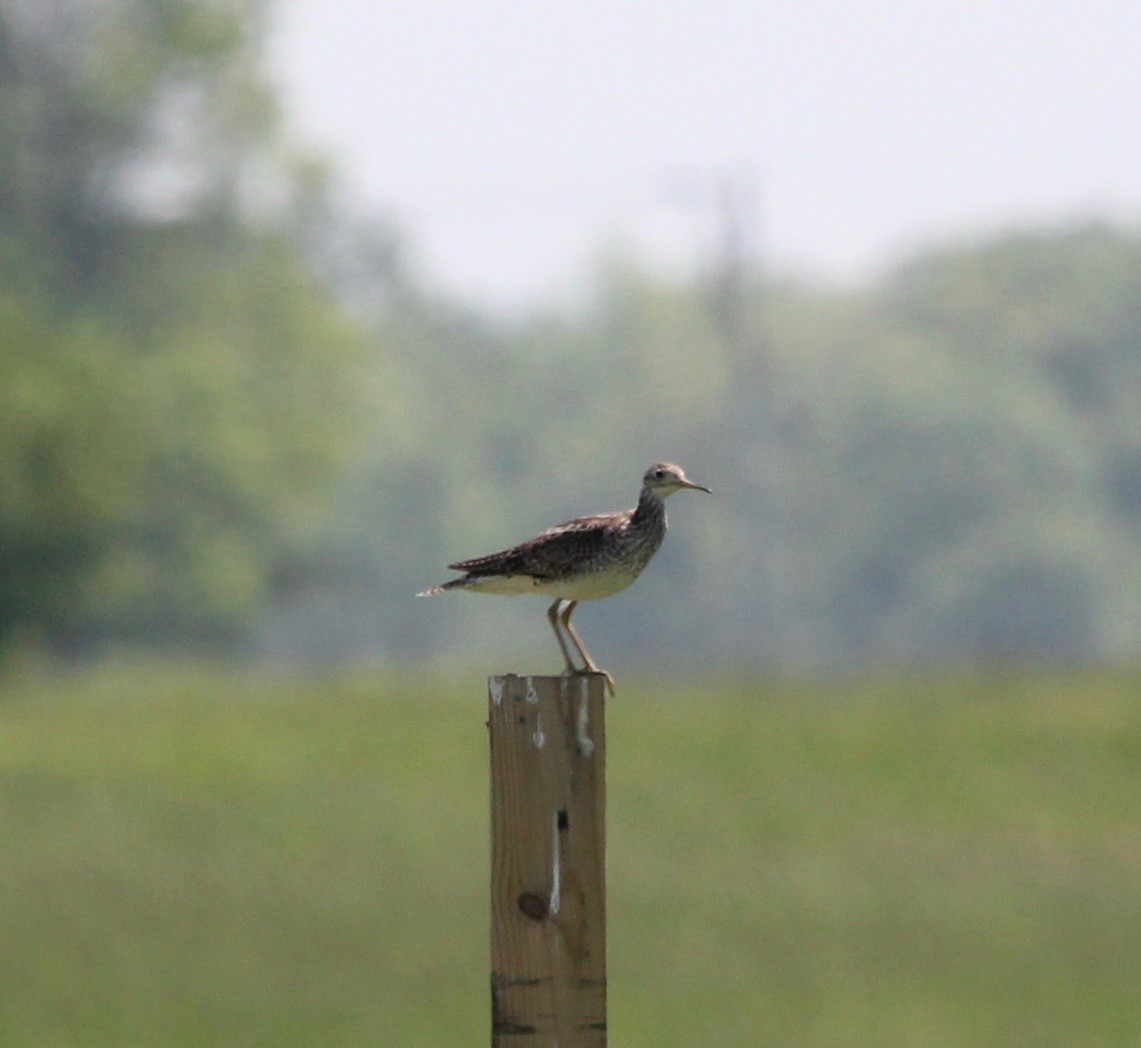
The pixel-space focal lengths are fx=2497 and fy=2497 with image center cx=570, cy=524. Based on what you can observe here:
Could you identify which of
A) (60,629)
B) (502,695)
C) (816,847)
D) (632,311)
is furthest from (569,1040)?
(632,311)

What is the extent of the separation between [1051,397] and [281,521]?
45368 millimetres

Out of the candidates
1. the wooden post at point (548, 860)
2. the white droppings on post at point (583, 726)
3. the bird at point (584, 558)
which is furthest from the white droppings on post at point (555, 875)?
the bird at point (584, 558)

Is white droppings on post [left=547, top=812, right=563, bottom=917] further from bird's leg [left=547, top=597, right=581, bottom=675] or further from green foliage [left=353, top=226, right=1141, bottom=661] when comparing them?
green foliage [left=353, top=226, right=1141, bottom=661]

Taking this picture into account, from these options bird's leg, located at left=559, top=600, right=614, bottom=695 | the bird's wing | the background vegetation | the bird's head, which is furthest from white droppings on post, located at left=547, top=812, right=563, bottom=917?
the background vegetation

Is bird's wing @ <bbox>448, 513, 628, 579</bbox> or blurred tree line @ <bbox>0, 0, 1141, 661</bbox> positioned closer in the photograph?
bird's wing @ <bbox>448, 513, 628, 579</bbox>

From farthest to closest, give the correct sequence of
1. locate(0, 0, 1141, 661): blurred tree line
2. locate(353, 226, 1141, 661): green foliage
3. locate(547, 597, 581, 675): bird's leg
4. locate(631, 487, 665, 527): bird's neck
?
locate(353, 226, 1141, 661): green foliage, locate(0, 0, 1141, 661): blurred tree line, locate(631, 487, 665, 527): bird's neck, locate(547, 597, 581, 675): bird's leg

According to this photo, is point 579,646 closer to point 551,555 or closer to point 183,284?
point 551,555

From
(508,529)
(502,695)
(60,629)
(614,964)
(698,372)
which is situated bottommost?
(614,964)

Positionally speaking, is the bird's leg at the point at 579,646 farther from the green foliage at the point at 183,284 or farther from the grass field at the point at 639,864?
the green foliage at the point at 183,284

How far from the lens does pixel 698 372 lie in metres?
119

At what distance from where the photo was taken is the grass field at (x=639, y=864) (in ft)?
93.4

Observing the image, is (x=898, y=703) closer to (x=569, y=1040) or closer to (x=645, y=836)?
(x=645, y=836)

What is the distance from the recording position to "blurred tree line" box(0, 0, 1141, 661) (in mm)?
79438

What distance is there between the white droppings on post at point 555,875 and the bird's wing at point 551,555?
46.2 inches
